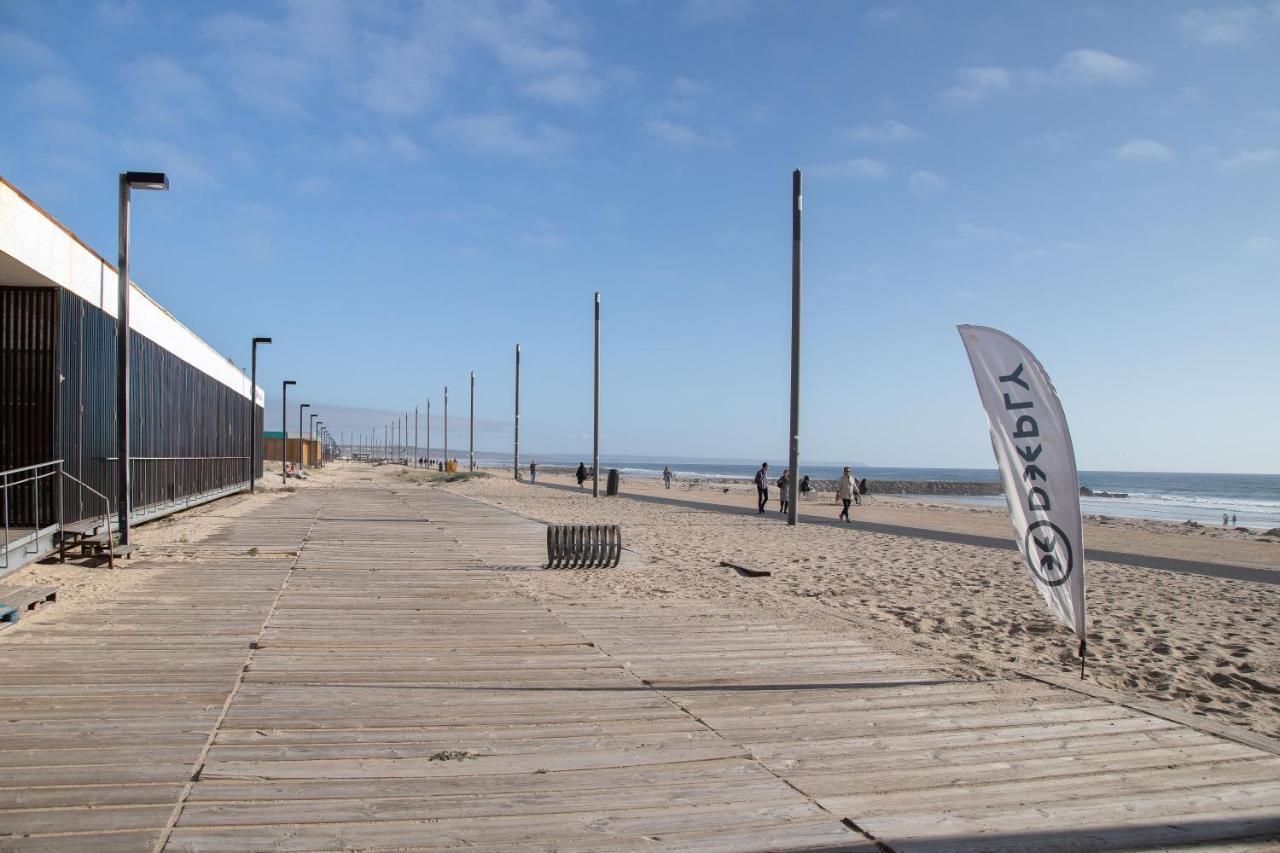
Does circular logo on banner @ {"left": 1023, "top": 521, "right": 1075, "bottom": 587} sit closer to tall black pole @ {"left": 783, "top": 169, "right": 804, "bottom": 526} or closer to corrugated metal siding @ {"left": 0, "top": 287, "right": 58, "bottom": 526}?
corrugated metal siding @ {"left": 0, "top": 287, "right": 58, "bottom": 526}

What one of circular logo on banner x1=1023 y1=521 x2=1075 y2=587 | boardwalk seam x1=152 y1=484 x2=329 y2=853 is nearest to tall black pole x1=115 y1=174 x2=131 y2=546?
boardwalk seam x1=152 y1=484 x2=329 y2=853

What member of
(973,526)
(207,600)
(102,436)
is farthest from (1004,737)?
(973,526)

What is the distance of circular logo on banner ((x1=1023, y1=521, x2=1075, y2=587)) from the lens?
237 inches

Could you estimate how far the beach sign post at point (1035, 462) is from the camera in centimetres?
592

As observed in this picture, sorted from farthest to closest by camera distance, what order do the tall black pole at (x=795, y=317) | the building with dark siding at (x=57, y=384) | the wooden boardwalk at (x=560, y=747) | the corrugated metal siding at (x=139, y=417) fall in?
the tall black pole at (x=795, y=317) < the corrugated metal siding at (x=139, y=417) < the building with dark siding at (x=57, y=384) < the wooden boardwalk at (x=560, y=747)

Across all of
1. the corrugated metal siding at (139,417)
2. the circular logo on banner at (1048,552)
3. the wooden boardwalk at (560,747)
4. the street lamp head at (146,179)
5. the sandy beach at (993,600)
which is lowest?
the sandy beach at (993,600)

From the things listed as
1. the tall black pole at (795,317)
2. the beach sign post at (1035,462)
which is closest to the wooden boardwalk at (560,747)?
the beach sign post at (1035,462)

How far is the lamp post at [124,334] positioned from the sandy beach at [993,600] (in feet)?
18.2

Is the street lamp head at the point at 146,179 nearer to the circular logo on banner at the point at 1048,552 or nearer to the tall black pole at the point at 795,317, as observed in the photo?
the circular logo on banner at the point at 1048,552

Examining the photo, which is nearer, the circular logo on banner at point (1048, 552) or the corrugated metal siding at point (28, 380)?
the circular logo on banner at point (1048, 552)

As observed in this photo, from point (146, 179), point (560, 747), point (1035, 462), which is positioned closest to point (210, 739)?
point (560, 747)

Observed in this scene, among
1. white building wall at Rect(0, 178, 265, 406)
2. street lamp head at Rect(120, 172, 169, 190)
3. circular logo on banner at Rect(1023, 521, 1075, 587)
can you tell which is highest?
street lamp head at Rect(120, 172, 169, 190)

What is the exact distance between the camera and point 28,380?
11.7 metres

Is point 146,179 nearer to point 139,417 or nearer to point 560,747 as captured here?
point 139,417
